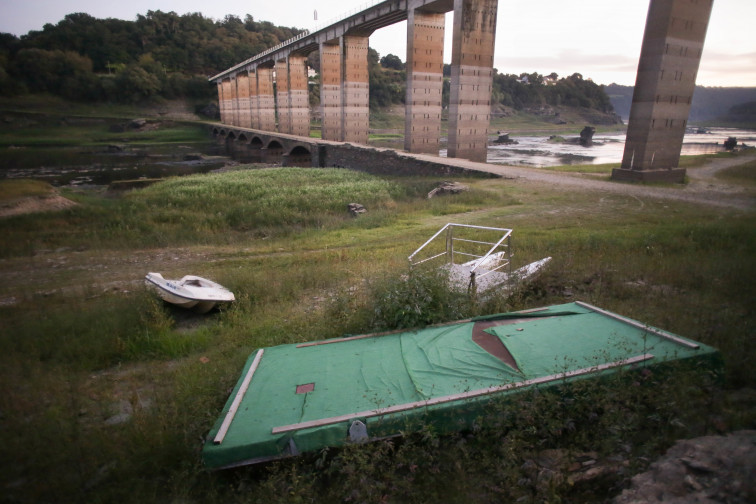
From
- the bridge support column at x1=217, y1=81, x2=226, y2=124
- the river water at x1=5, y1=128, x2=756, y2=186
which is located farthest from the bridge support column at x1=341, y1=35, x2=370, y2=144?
the bridge support column at x1=217, y1=81, x2=226, y2=124

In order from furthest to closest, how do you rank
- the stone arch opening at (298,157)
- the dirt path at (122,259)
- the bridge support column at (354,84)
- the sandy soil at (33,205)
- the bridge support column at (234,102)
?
1. the bridge support column at (234,102)
2. the stone arch opening at (298,157)
3. the bridge support column at (354,84)
4. the sandy soil at (33,205)
5. the dirt path at (122,259)

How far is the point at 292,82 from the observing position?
5309 cm

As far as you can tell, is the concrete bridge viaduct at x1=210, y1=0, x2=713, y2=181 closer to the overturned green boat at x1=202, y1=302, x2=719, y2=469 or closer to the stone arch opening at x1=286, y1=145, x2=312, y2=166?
the stone arch opening at x1=286, y1=145, x2=312, y2=166

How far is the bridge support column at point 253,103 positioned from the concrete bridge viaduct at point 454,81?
3.97 metres

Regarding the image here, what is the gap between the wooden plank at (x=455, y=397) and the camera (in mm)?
3652

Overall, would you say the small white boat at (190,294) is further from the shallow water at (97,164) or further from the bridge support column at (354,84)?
the bridge support column at (354,84)

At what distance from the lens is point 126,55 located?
4080 inches

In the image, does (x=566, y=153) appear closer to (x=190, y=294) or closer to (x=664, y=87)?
(x=664, y=87)

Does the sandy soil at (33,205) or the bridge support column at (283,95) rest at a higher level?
the bridge support column at (283,95)

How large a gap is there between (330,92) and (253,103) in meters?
33.0

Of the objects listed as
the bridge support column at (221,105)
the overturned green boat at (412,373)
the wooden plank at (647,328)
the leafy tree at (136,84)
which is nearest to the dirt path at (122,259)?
the overturned green boat at (412,373)

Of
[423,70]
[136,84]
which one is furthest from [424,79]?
[136,84]

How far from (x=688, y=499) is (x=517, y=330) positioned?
252cm

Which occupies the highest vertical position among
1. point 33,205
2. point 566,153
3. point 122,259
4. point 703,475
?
point 703,475
